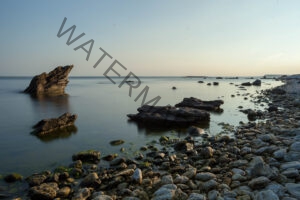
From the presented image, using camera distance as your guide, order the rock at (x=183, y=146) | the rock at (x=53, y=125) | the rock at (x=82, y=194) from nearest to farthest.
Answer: the rock at (x=82, y=194) → the rock at (x=183, y=146) → the rock at (x=53, y=125)

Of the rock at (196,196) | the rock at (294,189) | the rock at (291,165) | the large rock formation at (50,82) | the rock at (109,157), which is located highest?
the large rock formation at (50,82)

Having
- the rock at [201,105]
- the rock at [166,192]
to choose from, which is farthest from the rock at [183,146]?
the rock at [201,105]

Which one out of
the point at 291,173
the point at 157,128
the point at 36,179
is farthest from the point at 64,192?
the point at 157,128

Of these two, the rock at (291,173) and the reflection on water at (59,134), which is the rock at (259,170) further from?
the reflection on water at (59,134)

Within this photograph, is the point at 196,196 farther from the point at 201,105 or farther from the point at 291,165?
the point at 201,105

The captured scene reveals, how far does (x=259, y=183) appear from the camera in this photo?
7953 millimetres

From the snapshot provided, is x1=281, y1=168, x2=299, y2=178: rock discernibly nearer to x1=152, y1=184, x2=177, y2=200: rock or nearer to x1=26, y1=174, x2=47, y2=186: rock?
x1=152, y1=184, x2=177, y2=200: rock

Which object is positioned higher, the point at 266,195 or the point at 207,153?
the point at 266,195

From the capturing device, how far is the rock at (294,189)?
6.95 metres

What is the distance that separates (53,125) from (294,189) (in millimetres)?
A: 18038

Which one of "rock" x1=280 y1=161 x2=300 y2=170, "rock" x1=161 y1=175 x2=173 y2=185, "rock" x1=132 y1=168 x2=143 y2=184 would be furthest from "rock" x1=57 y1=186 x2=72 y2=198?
"rock" x1=280 y1=161 x2=300 y2=170

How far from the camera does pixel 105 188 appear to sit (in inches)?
358

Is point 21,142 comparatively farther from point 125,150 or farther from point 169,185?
point 169,185

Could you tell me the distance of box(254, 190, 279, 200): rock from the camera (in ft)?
22.4
